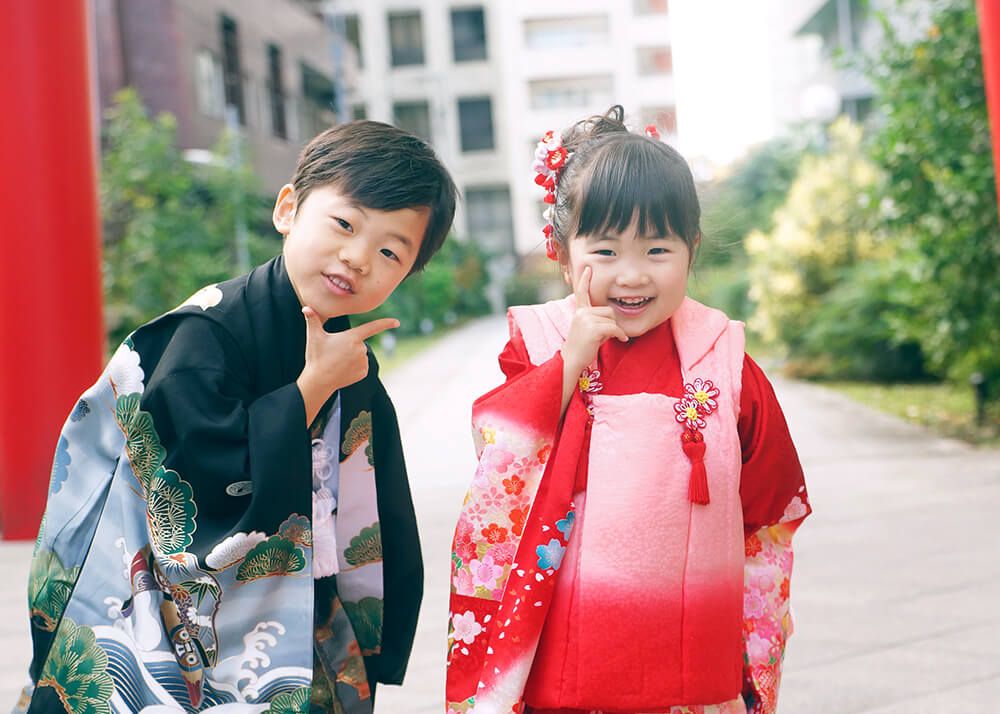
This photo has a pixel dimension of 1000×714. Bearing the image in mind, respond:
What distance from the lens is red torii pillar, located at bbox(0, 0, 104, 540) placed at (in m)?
5.09

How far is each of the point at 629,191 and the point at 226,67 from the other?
1412 cm

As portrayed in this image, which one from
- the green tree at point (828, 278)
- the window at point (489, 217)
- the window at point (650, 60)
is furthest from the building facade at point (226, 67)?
the window at point (489, 217)

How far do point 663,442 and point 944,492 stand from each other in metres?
4.13

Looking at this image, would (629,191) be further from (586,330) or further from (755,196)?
(755,196)

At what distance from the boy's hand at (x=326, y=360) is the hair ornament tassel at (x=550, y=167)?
1.10ft

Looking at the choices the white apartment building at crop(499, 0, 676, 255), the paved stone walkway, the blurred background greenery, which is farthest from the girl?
the white apartment building at crop(499, 0, 676, 255)

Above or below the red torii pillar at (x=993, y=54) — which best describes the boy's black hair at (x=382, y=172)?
below

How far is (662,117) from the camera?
204 cm

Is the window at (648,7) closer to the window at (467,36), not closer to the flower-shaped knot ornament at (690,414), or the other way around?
the window at (467,36)

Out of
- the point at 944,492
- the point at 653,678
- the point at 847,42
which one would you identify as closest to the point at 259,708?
the point at 653,678

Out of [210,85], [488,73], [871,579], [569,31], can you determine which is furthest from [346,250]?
[488,73]

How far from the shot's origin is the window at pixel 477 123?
2269 cm

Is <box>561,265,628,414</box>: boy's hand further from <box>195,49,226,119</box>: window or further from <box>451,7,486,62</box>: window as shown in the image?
<box>451,7,486,62</box>: window

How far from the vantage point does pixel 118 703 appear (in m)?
1.86
